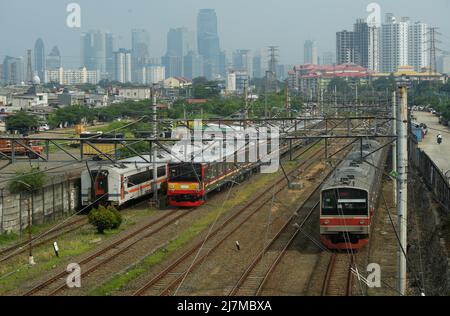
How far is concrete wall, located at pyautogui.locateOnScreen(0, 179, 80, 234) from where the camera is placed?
55.0 feet

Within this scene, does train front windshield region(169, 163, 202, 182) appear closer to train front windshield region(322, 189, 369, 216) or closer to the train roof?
the train roof

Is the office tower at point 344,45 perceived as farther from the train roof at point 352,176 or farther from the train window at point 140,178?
the train roof at point 352,176

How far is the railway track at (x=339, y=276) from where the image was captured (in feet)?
36.1

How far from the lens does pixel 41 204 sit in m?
18.6

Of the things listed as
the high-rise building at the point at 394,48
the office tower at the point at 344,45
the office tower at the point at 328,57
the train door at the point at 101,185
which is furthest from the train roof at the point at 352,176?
the office tower at the point at 328,57

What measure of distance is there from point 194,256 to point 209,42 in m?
138

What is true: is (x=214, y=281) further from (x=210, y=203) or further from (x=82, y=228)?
(x=210, y=203)

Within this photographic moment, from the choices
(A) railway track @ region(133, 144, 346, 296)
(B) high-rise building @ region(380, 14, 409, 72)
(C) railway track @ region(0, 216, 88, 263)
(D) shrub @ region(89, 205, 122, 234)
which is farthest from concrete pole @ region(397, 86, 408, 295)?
(B) high-rise building @ region(380, 14, 409, 72)

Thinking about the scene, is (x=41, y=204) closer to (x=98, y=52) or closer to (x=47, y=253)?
(x=47, y=253)

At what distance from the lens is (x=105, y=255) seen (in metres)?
14.1

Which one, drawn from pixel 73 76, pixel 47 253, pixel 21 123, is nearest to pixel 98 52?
pixel 73 76

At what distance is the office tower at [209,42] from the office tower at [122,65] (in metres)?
16.9

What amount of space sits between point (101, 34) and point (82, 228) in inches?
5505

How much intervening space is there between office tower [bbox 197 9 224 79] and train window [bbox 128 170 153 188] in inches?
4805
